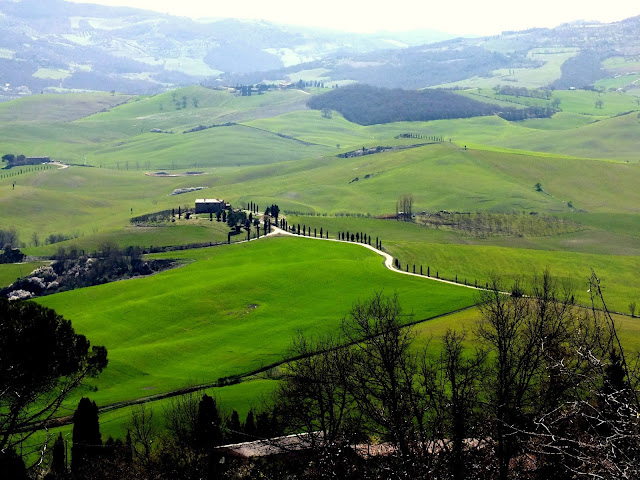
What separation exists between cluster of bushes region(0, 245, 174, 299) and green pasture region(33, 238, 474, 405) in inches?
621

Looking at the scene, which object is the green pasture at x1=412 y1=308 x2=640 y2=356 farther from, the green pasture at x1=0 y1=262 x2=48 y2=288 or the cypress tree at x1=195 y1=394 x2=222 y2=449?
the green pasture at x1=0 y1=262 x2=48 y2=288

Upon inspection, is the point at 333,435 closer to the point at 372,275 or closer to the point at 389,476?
the point at 389,476

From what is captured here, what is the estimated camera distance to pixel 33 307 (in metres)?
63.9

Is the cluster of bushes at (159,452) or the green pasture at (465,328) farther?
the green pasture at (465,328)

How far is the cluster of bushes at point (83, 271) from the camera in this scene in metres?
162

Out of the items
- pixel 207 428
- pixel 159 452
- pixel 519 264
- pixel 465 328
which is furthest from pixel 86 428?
pixel 519 264

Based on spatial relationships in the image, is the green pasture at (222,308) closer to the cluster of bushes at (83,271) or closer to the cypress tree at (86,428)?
the cluster of bushes at (83,271)

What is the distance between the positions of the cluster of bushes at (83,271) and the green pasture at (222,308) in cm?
1577

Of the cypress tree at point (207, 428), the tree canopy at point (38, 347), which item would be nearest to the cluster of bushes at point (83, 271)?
the tree canopy at point (38, 347)

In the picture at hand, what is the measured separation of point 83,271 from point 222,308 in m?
59.2

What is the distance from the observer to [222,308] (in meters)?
125

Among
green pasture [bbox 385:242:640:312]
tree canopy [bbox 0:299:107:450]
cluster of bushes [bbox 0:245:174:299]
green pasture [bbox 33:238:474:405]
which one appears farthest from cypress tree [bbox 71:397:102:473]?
cluster of bushes [bbox 0:245:174:299]

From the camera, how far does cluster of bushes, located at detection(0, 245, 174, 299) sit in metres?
162

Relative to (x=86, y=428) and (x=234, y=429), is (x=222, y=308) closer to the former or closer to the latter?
(x=86, y=428)
